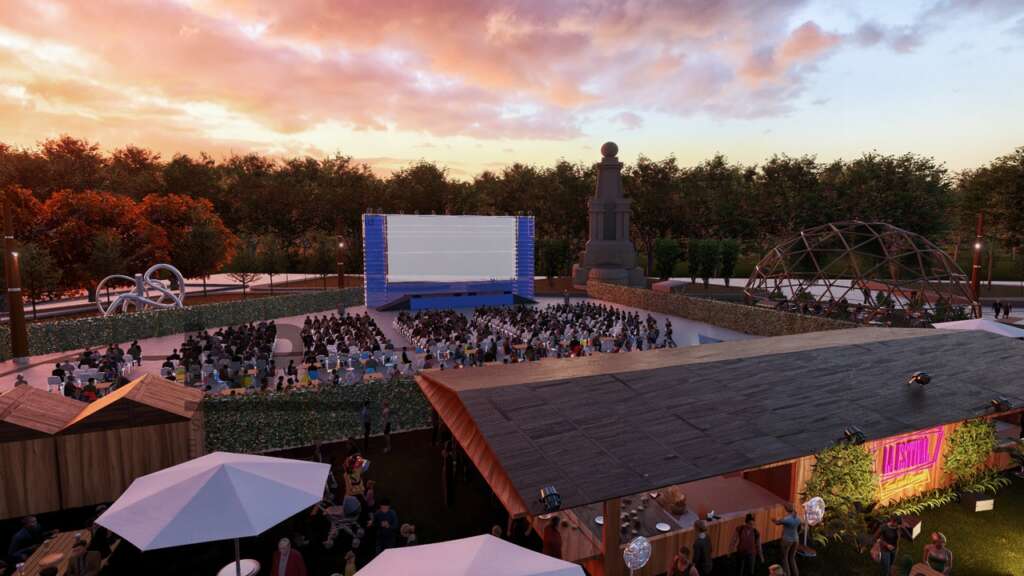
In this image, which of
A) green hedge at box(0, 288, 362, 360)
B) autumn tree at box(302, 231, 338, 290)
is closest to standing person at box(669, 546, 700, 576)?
green hedge at box(0, 288, 362, 360)

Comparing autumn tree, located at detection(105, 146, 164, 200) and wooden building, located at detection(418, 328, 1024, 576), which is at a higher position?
autumn tree, located at detection(105, 146, 164, 200)

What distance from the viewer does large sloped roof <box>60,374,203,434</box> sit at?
1095cm

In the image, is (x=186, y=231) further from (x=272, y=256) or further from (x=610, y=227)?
(x=610, y=227)

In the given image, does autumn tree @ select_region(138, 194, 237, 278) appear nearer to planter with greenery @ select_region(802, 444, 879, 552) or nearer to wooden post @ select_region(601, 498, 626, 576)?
wooden post @ select_region(601, 498, 626, 576)

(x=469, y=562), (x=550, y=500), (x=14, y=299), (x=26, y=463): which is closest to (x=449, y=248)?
(x=14, y=299)

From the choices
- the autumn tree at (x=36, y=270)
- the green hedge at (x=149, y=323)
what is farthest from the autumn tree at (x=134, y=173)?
the green hedge at (x=149, y=323)

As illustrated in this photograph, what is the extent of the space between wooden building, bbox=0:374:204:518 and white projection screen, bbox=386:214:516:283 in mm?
28105

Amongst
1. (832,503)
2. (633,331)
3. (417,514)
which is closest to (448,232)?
(633,331)

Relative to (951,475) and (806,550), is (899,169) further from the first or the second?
(806,550)

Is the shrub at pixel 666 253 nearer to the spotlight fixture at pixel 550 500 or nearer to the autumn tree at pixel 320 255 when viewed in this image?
the autumn tree at pixel 320 255

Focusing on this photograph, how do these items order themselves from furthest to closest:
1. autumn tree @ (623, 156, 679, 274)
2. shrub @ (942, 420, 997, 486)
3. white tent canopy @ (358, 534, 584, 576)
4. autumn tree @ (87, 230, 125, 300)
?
autumn tree @ (623, 156, 679, 274) < autumn tree @ (87, 230, 125, 300) < shrub @ (942, 420, 997, 486) < white tent canopy @ (358, 534, 584, 576)

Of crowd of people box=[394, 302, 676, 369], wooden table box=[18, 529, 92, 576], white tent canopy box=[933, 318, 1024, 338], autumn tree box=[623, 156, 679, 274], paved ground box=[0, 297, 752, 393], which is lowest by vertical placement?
paved ground box=[0, 297, 752, 393]

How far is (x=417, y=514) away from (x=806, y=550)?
721 centimetres

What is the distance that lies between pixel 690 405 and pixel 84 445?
12147mm
